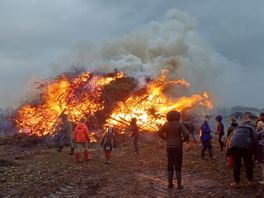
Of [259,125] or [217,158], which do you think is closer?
[259,125]

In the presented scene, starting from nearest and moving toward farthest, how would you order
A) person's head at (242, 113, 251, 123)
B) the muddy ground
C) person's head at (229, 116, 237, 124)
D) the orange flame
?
the muddy ground < person's head at (242, 113, 251, 123) < person's head at (229, 116, 237, 124) < the orange flame

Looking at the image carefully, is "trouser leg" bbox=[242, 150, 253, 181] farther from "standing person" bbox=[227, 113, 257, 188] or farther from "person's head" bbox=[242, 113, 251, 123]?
"person's head" bbox=[242, 113, 251, 123]

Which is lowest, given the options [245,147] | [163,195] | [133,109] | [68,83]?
[163,195]

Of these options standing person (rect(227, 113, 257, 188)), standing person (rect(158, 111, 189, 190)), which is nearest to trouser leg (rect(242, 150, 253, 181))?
standing person (rect(227, 113, 257, 188))

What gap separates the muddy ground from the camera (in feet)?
42.5

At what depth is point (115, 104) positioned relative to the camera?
32.2m

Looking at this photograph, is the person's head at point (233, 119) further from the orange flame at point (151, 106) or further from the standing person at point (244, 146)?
the orange flame at point (151, 106)

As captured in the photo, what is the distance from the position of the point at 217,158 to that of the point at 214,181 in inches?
201

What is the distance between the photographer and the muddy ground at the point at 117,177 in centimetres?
1294

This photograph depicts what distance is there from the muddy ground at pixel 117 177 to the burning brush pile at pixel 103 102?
825cm

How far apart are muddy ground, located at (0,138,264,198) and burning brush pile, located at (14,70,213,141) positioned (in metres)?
8.25

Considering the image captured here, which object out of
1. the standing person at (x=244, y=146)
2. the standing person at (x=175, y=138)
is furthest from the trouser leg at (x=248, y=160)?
the standing person at (x=175, y=138)

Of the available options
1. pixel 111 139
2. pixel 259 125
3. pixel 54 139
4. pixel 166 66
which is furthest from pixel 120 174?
pixel 166 66

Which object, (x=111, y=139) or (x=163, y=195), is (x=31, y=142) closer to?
(x=111, y=139)
